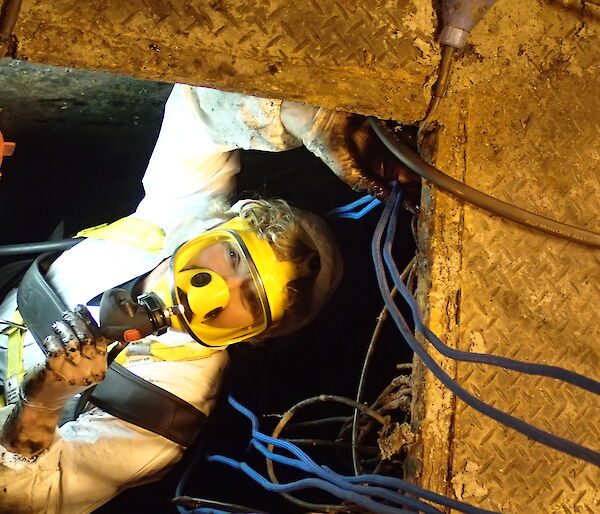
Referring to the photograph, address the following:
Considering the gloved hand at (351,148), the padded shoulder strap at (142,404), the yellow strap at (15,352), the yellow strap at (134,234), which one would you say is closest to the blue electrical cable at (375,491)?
the gloved hand at (351,148)

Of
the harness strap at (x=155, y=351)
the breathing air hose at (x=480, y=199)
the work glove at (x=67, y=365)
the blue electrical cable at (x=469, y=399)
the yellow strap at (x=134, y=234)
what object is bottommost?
the harness strap at (x=155, y=351)

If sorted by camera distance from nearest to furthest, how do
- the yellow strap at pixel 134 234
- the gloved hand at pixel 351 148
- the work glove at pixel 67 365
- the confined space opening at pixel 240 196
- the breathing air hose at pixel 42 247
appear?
1. the gloved hand at pixel 351 148
2. the work glove at pixel 67 365
3. the yellow strap at pixel 134 234
4. the breathing air hose at pixel 42 247
5. the confined space opening at pixel 240 196

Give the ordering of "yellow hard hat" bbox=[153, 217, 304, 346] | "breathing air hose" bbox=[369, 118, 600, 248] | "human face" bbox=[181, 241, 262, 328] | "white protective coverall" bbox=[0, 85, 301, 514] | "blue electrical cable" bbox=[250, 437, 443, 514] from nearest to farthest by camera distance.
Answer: "blue electrical cable" bbox=[250, 437, 443, 514] < "breathing air hose" bbox=[369, 118, 600, 248] < "white protective coverall" bbox=[0, 85, 301, 514] < "yellow hard hat" bbox=[153, 217, 304, 346] < "human face" bbox=[181, 241, 262, 328]

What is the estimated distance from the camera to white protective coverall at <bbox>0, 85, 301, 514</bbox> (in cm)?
221

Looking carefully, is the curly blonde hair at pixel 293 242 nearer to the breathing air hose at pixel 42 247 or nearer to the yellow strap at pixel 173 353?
the yellow strap at pixel 173 353

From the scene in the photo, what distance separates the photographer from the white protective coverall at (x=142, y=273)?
7.24 ft

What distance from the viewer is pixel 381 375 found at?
3.43 m

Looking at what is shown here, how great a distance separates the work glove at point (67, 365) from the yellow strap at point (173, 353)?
2.40ft

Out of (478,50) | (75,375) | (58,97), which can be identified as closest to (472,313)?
(478,50)

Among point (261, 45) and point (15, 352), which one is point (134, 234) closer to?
point (15, 352)

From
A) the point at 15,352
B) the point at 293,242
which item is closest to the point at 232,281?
the point at 293,242

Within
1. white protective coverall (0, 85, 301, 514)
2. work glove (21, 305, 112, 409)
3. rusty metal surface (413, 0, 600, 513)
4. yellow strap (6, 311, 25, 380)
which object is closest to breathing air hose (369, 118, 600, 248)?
rusty metal surface (413, 0, 600, 513)

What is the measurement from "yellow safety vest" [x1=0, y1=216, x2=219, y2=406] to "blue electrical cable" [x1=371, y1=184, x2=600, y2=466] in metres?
1.63

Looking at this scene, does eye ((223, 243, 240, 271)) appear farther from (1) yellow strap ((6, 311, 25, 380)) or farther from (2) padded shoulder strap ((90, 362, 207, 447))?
(1) yellow strap ((6, 311, 25, 380))
